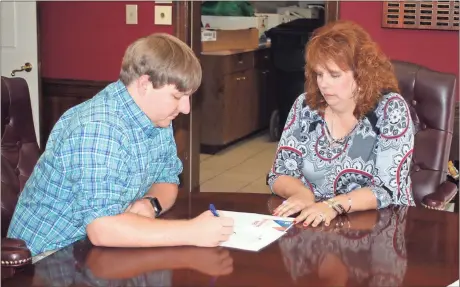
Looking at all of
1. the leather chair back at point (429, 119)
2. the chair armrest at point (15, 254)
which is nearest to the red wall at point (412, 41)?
the leather chair back at point (429, 119)

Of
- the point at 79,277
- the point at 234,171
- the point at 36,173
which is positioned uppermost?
the point at 36,173

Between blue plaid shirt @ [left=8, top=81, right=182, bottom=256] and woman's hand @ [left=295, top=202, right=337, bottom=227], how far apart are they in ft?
1.55

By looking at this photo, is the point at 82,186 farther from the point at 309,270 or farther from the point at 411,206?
the point at 411,206

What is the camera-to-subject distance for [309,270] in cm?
168

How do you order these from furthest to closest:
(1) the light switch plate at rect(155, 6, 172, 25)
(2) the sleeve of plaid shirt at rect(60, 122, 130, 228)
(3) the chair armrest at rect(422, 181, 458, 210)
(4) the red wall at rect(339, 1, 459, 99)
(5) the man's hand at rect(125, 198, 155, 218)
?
(1) the light switch plate at rect(155, 6, 172, 25)
(4) the red wall at rect(339, 1, 459, 99)
(3) the chair armrest at rect(422, 181, 458, 210)
(5) the man's hand at rect(125, 198, 155, 218)
(2) the sleeve of plaid shirt at rect(60, 122, 130, 228)

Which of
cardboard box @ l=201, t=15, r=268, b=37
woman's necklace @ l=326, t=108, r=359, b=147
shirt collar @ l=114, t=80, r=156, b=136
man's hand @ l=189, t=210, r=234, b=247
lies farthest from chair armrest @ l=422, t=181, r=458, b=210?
cardboard box @ l=201, t=15, r=268, b=37

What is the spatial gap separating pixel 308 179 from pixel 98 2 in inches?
103

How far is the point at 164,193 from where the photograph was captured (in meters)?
2.19

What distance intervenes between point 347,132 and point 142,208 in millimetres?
825

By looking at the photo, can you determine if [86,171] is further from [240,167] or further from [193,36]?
[240,167]

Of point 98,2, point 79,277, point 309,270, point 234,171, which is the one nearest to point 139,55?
point 79,277

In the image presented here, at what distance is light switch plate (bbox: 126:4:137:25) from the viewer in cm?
452

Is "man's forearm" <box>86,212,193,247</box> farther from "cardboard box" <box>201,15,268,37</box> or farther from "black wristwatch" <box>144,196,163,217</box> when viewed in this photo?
"cardboard box" <box>201,15,268,37</box>

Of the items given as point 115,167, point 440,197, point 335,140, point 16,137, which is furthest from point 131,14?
point 115,167
